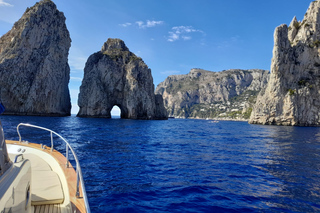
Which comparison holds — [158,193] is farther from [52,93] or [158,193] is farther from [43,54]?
[43,54]

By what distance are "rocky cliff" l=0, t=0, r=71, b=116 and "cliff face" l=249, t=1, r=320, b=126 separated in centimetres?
9974

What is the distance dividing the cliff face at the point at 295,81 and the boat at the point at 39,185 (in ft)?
320

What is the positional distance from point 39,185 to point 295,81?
356ft

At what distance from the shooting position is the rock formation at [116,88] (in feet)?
294

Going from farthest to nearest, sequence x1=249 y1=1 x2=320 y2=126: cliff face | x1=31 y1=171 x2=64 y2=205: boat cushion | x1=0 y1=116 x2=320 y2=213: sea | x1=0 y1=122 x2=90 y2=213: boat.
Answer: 1. x1=249 y1=1 x2=320 y2=126: cliff face
2. x1=0 y1=116 x2=320 y2=213: sea
3. x1=31 y1=171 x2=64 y2=205: boat cushion
4. x1=0 y1=122 x2=90 y2=213: boat

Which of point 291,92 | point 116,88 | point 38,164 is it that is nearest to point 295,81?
point 291,92

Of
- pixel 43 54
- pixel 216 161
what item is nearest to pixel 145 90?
pixel 43 54

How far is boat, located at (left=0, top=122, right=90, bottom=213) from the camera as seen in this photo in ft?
8.36

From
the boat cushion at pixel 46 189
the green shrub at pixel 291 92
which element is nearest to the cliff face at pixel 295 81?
the green shrub at pixel 291 92

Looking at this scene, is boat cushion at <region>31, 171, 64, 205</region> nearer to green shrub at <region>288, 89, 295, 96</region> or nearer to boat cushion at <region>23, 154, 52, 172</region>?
boat cushion at <region>23, 154, 52, 172</region>

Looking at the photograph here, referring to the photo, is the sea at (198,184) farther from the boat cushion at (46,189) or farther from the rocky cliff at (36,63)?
the rocky cliff at (36,63)

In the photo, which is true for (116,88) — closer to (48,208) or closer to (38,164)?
(38,164)

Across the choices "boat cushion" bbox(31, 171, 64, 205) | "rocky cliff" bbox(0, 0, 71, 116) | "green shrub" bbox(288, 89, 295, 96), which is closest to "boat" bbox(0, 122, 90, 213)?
"boat cushion" bbox(31, 171, 64, 205)

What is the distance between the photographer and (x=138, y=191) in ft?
25.1
